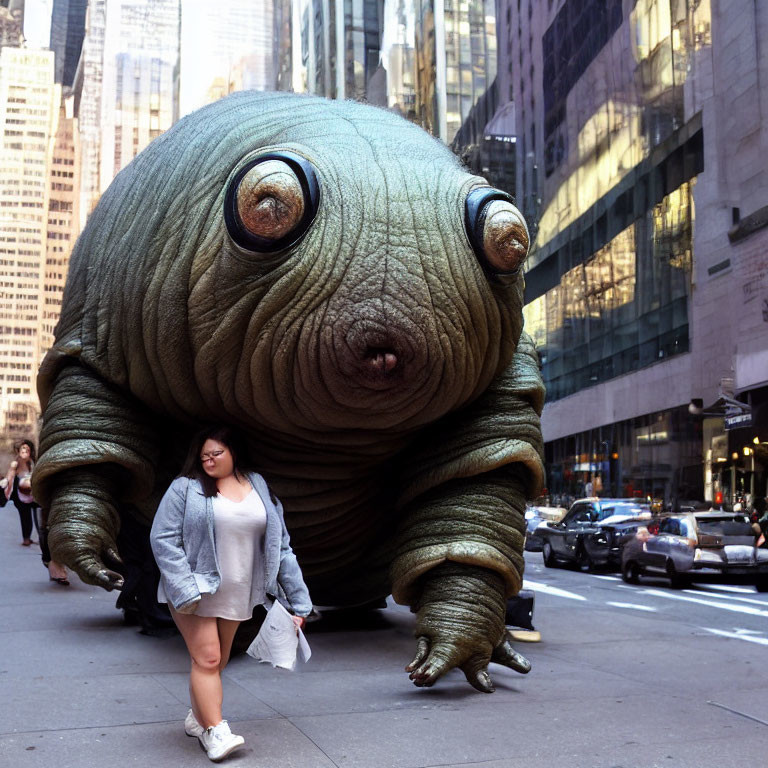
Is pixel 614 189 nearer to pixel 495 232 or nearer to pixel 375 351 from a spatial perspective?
pixel 495 232

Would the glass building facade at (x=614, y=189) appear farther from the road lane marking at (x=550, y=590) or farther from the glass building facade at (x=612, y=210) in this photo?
the road lane marking at (x=550, y=590)

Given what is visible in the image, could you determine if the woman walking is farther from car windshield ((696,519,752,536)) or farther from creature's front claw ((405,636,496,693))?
car windshield ((696,519,752,536))

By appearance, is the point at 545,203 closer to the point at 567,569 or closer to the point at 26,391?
the point at 567,569

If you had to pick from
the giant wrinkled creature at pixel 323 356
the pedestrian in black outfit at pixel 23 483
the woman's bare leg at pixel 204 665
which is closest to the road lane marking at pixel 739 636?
the giant wrinkled creature at pixel 323 356

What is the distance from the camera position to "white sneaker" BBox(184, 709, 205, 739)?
13.1 feet

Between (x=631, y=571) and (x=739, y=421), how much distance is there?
40.4 ft

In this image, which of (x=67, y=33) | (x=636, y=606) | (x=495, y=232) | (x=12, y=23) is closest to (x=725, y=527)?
(x=636, y=606)

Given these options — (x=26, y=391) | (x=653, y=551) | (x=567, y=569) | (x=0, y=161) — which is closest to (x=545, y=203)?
(x=567, y=569)

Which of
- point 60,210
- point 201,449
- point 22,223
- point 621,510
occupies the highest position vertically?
point 60,210

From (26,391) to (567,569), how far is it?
116 m

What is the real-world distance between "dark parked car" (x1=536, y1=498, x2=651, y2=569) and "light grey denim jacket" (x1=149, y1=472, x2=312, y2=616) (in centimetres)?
1360

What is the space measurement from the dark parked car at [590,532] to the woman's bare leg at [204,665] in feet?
45.3

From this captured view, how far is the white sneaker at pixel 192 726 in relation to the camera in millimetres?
3983

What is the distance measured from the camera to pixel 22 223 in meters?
131
